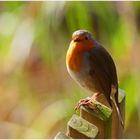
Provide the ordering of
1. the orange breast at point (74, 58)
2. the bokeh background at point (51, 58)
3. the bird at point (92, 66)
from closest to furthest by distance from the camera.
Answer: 1. the bird at point (92, 66)
2. the orange breast at point (74, 58)
3. the bokeh background at point (51, 58)

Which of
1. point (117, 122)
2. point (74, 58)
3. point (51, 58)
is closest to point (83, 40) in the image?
point (74, 58)

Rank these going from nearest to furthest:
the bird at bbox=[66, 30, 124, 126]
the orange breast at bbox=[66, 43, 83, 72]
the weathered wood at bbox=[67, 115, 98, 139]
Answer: the weathered wood at bbox=[67, 115, 98, 139] < the bird at bbox=[66, 30, 124, 126] < the orange breast at bbox=[66, 43, 83, 72]

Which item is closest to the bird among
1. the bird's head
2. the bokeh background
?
the bird's head

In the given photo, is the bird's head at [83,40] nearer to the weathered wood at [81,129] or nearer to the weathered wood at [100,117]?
the weathered wood at [100,117]

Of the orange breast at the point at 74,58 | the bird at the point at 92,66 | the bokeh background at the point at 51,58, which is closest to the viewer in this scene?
Result: the bird at the point at 92,66

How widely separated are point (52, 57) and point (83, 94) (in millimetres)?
280

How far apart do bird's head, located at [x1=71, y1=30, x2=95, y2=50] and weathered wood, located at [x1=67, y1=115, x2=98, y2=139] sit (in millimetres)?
312

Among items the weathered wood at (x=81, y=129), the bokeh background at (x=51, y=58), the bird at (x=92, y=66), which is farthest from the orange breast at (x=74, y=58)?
the bokeh background at (x=51, y=58)

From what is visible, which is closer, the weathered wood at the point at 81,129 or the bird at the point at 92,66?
the weathered wood at the point at 81,129

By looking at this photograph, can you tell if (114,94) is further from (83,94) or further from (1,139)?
(1,139)

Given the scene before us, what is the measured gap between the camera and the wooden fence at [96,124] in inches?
66.6

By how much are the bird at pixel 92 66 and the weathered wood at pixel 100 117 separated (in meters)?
0.07

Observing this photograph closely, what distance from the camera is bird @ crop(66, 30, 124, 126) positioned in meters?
1.86

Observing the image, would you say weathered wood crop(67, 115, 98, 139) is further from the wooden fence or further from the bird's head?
the bird's head
